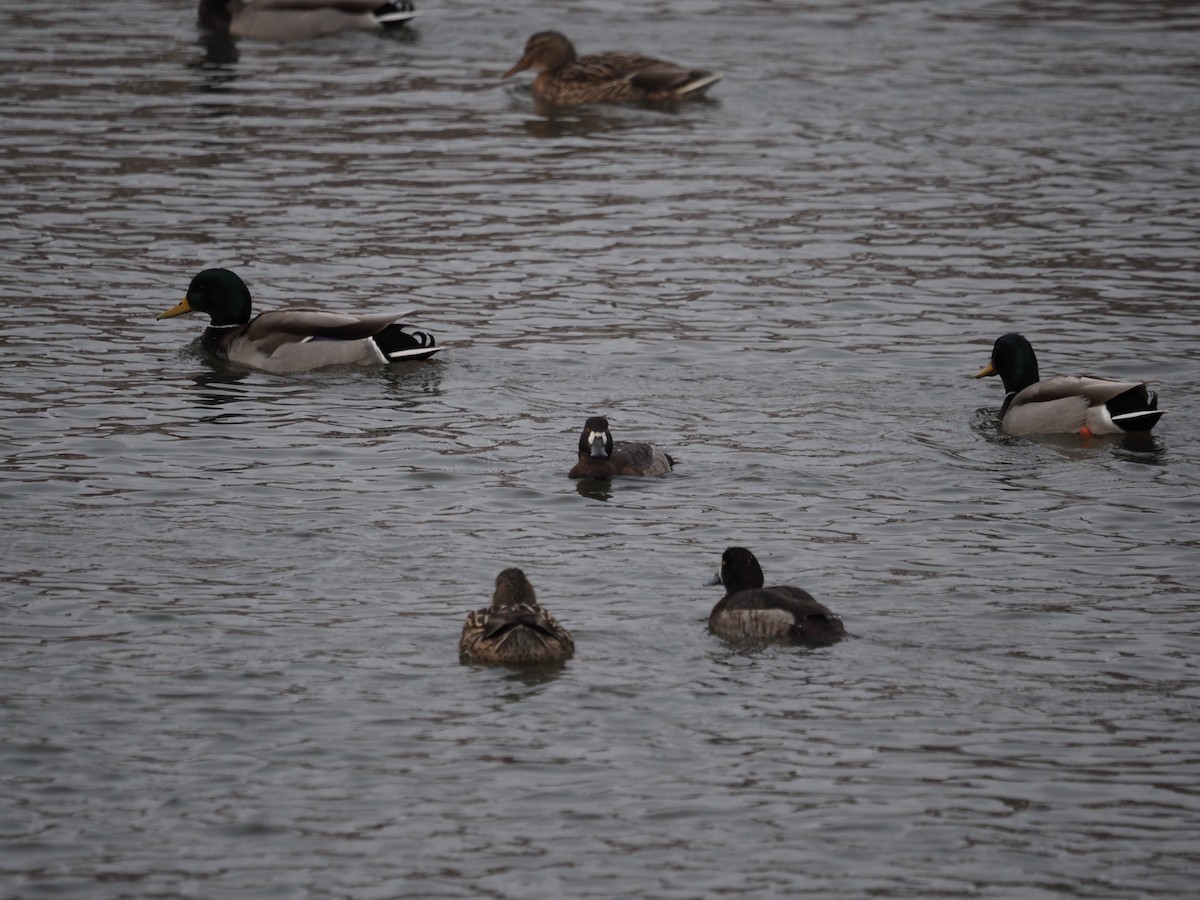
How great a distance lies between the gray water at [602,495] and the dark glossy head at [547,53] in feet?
2.96

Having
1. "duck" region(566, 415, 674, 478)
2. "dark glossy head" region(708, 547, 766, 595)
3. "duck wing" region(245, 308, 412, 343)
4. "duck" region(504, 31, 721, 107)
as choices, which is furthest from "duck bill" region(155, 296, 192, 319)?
"duck" region(504, 31, 721, 107)

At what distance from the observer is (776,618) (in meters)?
10.6

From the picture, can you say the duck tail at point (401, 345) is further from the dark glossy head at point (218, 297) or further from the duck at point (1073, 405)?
the duck at point (1073, 405)

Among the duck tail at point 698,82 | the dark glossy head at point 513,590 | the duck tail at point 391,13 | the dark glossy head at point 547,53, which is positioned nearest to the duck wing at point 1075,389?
the dark glossy head at point 513,590

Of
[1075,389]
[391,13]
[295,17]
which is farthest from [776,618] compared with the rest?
[295,17]

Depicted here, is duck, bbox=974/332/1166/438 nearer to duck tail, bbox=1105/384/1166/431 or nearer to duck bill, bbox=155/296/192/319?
duck tail, bbox=1105/384/1166/431

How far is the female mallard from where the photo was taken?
398 inches

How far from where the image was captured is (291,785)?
8984mm

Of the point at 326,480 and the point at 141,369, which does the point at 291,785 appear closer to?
the point at 326,480

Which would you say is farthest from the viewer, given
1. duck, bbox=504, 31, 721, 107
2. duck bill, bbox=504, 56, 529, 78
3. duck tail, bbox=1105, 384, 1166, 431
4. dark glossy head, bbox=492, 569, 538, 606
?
duck bill, bbox=504, 56, 529, 78

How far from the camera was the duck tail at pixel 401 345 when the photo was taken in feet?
55.5

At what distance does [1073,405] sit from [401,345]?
581 centimetres

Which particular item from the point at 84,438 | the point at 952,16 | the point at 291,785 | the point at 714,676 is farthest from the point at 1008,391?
the point at 952,16

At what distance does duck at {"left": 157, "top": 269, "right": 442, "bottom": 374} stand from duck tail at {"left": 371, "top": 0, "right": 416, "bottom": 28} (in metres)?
15.4
